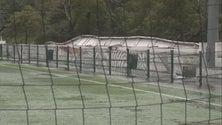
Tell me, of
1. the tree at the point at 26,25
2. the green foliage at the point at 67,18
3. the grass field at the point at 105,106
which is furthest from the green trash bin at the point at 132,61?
the tree at the point at 26,25

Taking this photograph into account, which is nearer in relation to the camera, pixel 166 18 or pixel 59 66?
pixel 166 18

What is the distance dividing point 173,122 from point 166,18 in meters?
5.23

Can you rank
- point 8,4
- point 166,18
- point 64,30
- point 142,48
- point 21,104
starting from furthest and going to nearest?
point 142,48 → point 166,18 → point 21,104 → point 64,30 → point 8,4

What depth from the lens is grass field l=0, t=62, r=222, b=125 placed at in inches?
296

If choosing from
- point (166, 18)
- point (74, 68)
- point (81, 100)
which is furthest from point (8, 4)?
point (74, 68)

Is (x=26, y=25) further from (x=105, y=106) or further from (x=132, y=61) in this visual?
(x=132, y=61)

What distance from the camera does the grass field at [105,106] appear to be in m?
7.52

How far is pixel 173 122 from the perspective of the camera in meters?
7.46

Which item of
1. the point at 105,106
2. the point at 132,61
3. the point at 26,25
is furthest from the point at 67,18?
the point at 132,61

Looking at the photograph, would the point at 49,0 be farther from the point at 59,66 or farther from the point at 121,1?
the point at 59,66

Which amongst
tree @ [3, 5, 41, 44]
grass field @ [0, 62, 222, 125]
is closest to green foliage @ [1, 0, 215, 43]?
tree @ [3, 5, 41, 44]

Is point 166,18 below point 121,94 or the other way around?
the other way around

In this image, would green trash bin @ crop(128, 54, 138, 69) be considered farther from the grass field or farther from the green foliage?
the green foliage

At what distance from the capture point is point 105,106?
9.31 m
